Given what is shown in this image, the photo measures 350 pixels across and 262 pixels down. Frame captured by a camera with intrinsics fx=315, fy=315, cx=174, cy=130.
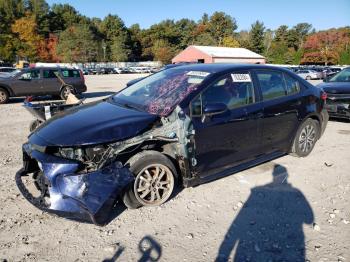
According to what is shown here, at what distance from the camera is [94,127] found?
3639 mm

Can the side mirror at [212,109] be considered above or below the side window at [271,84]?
below

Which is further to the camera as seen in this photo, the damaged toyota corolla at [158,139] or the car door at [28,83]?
the car door at [28,83]

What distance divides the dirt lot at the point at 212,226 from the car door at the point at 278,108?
0.57 metres

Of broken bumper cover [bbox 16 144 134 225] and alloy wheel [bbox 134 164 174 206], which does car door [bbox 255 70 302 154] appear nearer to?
alloy wheel [bbox 134 164 174 206]

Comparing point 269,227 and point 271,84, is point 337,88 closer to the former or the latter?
point 271,84

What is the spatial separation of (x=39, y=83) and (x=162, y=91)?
11.4 m

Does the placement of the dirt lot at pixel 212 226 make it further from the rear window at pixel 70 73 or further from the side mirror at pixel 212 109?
the rear window at pixel 70 73

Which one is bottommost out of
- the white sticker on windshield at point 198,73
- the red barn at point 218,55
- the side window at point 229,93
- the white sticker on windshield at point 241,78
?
the side window at point 229,93

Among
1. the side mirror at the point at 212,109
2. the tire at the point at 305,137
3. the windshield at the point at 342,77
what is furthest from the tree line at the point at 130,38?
the side mirror at the point at 212,109

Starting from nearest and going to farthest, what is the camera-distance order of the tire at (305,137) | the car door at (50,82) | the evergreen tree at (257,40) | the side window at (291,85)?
1. the side window at (291,85)
2. the tire at (305,137)
3. the car door at (50,82)
4. the evergreen tree at (257,40)

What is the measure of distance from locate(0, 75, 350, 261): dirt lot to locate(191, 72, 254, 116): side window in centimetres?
120

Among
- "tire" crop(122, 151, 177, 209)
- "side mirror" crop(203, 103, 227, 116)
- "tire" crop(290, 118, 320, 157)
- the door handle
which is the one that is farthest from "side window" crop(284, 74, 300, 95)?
"tire" crop(122, 151, 177, 209)

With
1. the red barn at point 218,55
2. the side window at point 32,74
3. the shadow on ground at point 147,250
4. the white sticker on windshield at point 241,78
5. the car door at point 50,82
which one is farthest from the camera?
the red barn at point 218,55

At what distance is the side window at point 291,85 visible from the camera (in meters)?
5.30
